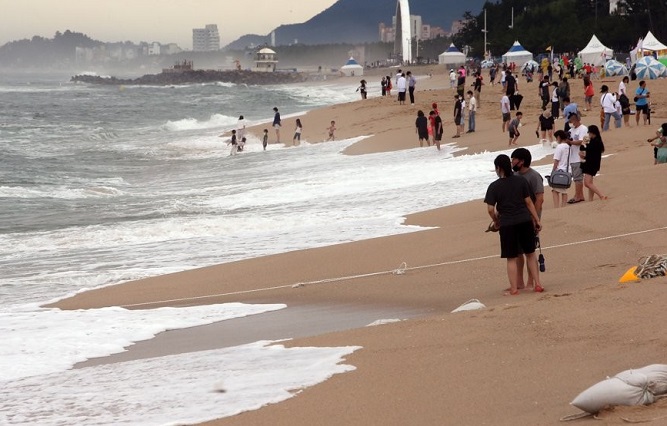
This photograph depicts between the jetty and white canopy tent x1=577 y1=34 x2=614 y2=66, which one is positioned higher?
white canopy tent x1=577 y1=34 x2=614 y2=66

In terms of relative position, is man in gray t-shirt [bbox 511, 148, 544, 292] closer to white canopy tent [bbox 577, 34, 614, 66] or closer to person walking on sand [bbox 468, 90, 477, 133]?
person walking on sand [bbox 468, 90, 477, 133]

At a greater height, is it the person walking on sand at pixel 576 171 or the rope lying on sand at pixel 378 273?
the person walking on sand at pixel 576 171

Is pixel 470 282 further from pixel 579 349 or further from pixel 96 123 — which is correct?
pixel 96 123

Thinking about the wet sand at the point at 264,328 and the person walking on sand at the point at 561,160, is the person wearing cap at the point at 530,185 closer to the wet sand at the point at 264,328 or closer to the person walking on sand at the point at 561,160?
the wet sand at the point at 264,328

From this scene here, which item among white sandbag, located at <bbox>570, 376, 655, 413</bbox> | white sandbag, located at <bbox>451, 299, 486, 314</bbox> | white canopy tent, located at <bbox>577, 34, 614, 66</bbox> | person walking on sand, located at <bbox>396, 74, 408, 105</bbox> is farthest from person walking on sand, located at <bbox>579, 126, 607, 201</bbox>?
white canopy tent, located at <bbox>577, 34, 614, 66</bbox>

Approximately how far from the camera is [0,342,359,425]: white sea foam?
675cm

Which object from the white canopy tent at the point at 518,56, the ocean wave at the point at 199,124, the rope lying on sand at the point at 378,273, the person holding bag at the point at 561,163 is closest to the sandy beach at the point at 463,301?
the rope lying on sand at the point at 378,273

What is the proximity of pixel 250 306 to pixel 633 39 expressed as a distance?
7491 cm

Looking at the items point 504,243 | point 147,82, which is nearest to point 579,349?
point 504,243

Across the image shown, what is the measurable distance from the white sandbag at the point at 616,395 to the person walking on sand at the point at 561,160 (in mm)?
8880

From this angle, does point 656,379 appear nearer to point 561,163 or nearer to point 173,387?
point 173,387

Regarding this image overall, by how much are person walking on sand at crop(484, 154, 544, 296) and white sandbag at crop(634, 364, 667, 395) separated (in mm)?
3757

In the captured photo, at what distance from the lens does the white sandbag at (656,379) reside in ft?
17.8

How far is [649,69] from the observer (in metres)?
43.0
